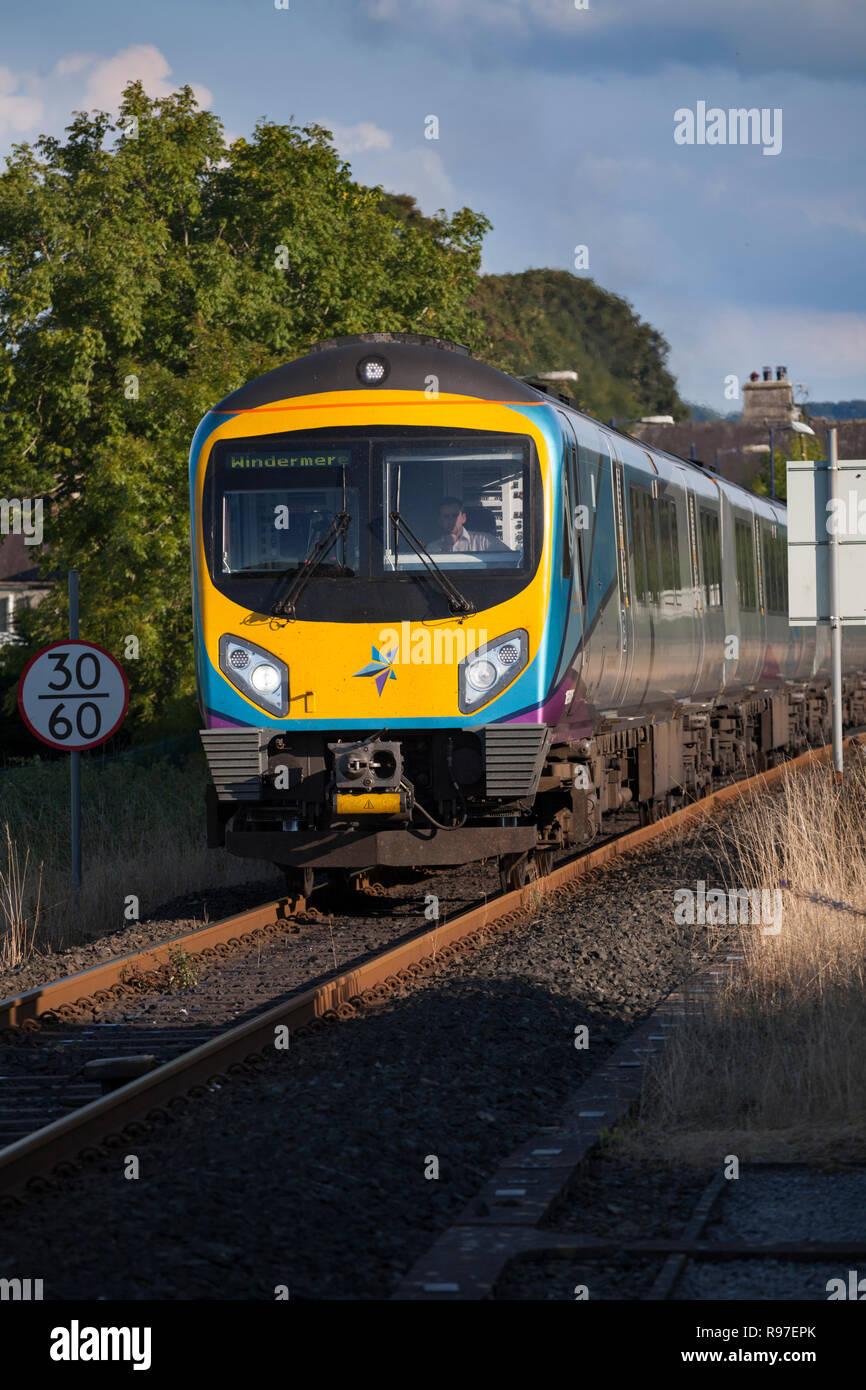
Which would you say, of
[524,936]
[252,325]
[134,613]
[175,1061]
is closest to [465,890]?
[524,936]

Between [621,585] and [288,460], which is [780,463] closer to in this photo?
[621,585]

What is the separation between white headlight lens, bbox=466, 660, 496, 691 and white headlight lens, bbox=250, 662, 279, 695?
3.99 ft

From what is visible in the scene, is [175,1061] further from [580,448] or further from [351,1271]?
[580,448]

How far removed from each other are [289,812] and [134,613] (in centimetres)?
1298

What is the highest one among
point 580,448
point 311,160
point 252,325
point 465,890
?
point 311,160

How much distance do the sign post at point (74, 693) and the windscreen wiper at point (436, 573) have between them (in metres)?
2.43

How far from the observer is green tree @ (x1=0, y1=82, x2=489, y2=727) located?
79.5 ft

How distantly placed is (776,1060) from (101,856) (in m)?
9.52

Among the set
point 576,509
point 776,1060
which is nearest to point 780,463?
point 576,509

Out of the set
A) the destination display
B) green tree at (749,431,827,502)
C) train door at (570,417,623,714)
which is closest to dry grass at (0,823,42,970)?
the destination display

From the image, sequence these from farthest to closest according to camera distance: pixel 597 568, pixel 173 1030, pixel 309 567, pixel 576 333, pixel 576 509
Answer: pixel 576 333 → pixel 597 568 → pixel 576 509 → pixel 309 567 → pixel 173 1030

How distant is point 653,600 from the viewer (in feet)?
49.7

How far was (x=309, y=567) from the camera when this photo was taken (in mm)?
11359

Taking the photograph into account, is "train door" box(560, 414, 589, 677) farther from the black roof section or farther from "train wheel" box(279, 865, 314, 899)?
"train wheel" box(279, 865, 314, 899)
